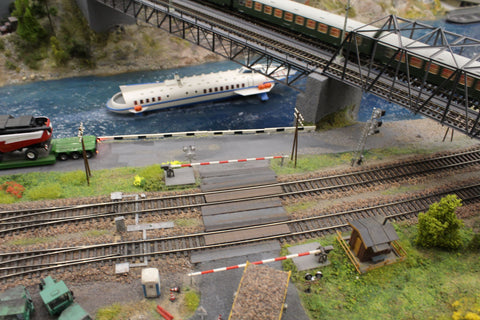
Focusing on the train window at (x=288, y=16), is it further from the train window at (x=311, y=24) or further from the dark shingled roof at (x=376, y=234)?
the dark shingled roof at (x=376, y=234)

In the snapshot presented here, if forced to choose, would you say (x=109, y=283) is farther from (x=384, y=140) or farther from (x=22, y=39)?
(x=22, y=39)

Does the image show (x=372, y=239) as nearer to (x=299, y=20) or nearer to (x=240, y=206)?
(x=240, y=206)

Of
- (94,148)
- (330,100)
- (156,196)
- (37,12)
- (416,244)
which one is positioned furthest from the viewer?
(37,12)

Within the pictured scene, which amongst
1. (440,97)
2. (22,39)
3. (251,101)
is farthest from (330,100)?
(22,39)

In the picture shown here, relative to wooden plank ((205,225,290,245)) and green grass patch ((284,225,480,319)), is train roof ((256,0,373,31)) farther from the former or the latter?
green grass patch ((284,225,480,319))

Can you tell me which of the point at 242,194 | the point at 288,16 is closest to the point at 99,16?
the point at 288,16

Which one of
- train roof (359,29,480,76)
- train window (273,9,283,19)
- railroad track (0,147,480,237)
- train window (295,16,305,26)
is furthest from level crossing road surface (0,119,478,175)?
train window (273,9,283,19)
